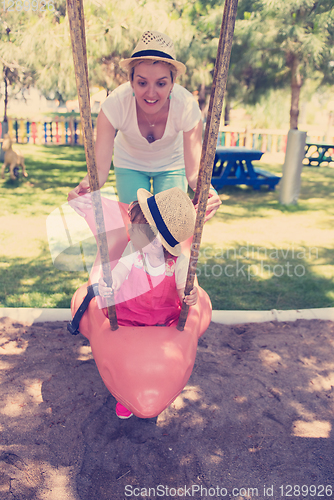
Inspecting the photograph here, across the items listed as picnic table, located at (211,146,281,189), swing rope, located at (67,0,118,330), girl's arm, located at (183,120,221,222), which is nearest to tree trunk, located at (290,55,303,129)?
picnic table, located at (211,146,281,189)

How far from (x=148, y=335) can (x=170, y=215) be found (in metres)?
0.58

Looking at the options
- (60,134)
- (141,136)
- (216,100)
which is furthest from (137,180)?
(60,134)

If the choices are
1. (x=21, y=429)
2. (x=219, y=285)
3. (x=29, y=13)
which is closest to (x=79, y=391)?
(x=21, y=429)

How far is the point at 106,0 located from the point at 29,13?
1753 mm

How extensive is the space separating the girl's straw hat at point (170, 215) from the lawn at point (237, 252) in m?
1.88

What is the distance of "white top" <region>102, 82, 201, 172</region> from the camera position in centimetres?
243

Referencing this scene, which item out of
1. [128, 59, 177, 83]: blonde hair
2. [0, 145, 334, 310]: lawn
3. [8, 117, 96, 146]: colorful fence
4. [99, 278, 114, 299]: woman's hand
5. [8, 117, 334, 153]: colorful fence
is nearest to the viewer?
[99, 278, 114, 299]: woman's hand

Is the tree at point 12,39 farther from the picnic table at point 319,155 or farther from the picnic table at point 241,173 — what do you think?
the picnic table at point 319,155

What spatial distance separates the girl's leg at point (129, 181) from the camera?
273cm

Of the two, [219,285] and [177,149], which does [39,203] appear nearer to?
[219,285]

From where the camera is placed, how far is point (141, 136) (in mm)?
2518

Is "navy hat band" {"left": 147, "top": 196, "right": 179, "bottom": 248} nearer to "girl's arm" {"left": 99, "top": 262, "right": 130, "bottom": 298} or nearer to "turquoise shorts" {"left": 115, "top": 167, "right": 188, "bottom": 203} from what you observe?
"girl's arm" {"left": 99, "top": 262, "right": 130, "bottom": 298}

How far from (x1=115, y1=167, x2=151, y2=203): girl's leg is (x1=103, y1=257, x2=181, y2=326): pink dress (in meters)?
0.75

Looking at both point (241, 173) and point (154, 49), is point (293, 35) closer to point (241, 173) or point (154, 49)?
point (241, 173)
